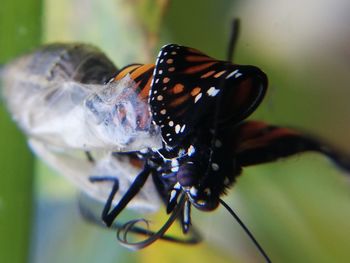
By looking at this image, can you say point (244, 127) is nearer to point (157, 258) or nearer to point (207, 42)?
point (207, 42)

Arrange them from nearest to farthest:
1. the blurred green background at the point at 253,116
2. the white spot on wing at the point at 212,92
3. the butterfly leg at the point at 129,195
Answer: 1. the white spot on wing at the point at 212,92
2. the butterfly leg at the point at 129,195
3. the blurred green background at the point at 253,116

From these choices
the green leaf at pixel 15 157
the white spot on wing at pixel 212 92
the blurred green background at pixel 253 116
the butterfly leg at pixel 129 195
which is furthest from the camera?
the green leaf at pixel 15 157

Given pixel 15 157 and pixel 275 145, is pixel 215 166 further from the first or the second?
pixel 15 157

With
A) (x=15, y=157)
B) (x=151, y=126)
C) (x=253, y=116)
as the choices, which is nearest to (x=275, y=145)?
(x=253, y=116)

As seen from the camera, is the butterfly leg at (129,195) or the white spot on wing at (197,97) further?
the butterfly leg at (129,195)

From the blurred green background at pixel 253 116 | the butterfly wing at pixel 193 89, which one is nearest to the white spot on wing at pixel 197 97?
the butterfly wing at pixel 193 89

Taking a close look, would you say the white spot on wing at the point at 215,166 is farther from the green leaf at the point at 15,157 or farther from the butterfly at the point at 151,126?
the green leaf at the point at 15,157
